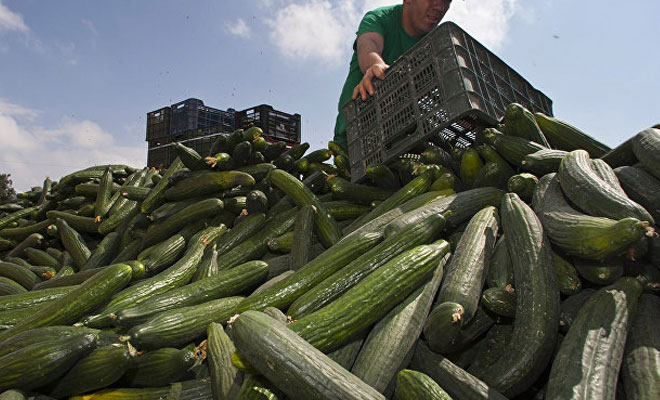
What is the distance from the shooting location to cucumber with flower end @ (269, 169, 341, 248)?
3.80 meters

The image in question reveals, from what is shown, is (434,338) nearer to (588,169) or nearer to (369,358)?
(369,358)

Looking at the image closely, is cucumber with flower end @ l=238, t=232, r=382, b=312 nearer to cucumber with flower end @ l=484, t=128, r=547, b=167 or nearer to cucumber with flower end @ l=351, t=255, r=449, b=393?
cucumber with flower end @ l=351, t=255, r=449, b=393

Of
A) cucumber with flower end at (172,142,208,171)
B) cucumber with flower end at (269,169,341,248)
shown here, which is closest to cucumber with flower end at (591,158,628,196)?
cucumber with flower end at (269,169,341,248)

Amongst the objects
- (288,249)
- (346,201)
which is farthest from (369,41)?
(288,249)

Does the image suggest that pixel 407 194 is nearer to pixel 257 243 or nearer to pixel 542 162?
pixel 542 162

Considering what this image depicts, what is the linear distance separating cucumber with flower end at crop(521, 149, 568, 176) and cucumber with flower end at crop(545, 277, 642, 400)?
118cm

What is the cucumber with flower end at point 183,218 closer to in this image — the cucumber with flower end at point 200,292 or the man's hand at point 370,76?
the cucumber with flower end at point 200,292

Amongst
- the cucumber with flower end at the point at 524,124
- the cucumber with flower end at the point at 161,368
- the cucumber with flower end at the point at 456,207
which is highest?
the cucumber with flower end at the point at 524,124

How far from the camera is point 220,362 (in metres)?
2.30

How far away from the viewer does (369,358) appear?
2088mm

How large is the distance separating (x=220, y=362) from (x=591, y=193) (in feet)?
7.34

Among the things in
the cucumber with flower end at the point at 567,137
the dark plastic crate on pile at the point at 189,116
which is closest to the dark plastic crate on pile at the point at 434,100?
the cucumber with flower end at the point at 567,137

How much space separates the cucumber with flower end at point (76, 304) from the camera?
2.75 metres

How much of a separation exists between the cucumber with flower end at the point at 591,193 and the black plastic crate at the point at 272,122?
25.7ft
